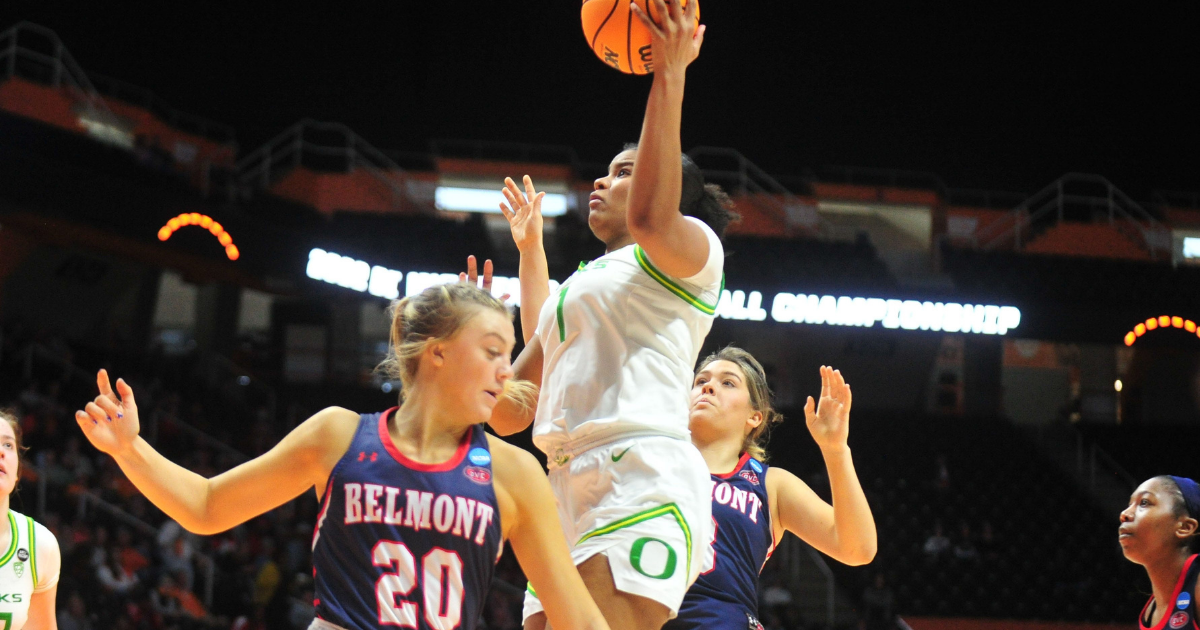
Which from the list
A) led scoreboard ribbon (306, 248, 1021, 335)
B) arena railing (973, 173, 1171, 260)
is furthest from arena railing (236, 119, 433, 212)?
arena railing (973, 173, 1171, 260)

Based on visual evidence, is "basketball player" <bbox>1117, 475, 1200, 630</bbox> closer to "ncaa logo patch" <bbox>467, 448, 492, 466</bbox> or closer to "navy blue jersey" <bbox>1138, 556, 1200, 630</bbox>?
"navy blue jersey" <bbox>1138, 556, 1200, 630</bbox>

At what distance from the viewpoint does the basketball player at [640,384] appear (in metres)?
2.40

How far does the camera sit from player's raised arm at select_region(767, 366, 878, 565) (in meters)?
3.31

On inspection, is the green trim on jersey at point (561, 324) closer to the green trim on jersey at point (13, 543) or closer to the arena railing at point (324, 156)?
the green trim on jersey at point (13, 543)

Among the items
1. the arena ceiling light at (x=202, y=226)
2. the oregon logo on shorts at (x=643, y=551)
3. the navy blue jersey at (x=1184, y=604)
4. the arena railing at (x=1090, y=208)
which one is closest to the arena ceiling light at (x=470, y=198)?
the arena ceiling light at (x=202, y=226)

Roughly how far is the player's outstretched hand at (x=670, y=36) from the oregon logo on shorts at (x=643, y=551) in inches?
41.2

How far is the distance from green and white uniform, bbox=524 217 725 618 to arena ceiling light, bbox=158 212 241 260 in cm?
A: 1068

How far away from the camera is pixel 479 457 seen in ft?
7.07

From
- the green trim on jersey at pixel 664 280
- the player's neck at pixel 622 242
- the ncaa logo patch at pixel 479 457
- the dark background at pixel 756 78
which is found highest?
the dark background at pixel 756 78

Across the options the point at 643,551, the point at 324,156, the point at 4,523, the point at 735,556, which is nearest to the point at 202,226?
the point at 324,156

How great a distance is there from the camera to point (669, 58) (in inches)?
95.0

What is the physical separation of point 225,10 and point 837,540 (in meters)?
17.8

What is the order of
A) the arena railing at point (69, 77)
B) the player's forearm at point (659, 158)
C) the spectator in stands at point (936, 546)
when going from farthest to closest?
the spectator in stands at point (936, 546) < the arena railing at point (69, 77) < the player's forearm at point (659, 158)

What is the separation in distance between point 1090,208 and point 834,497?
56.7ft
